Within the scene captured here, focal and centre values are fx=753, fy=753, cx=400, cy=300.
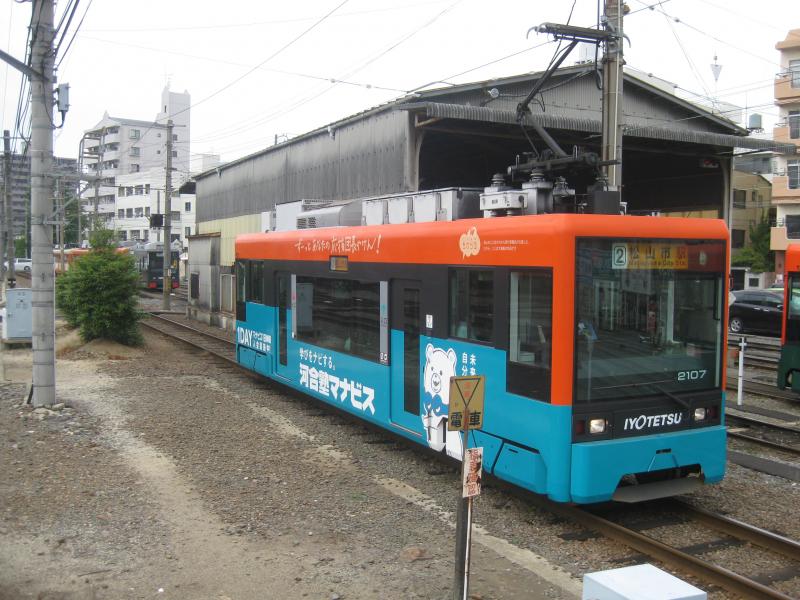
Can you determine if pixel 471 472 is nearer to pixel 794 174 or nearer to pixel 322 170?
pixel 322 170

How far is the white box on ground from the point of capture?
383 centimetres

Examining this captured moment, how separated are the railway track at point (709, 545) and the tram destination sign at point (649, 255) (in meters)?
2.37

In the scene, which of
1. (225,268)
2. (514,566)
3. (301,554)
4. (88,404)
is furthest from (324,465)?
(225,268)

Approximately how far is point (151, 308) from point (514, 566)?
105ft

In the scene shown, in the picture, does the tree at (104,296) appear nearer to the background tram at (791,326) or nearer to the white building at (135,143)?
the background tram at (791,326)

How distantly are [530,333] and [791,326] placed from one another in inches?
322

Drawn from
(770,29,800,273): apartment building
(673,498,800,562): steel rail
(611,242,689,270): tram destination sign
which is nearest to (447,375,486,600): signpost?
(611,242,689,270): tram destination sign

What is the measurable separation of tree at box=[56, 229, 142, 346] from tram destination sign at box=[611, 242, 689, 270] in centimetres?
1545

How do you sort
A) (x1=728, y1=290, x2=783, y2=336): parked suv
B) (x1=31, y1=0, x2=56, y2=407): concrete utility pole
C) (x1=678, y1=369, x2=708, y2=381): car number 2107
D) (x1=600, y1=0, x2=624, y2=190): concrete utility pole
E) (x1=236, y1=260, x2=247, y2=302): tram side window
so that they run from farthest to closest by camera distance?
(x1=728, y1=290, x2=783, y2=336): parked suv
(x1=236, y1=260, x2=247, y2=302): tram side window
(x1=31, y1=0, x2=56, y2=407): concrete utility pole
(x1=600, y1=0, x2=624, y2=190): concrete utility pole
(x1=678, y1=369, x2=708, y2=381): car number 2107

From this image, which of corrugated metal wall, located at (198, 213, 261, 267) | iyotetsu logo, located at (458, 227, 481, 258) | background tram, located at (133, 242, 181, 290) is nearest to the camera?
iyotetsu logo, located at (458, 227, 481, 258)

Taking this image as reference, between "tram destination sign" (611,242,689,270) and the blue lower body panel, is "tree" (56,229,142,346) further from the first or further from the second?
the blue lower body panel

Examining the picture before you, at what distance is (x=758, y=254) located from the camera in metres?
44.2

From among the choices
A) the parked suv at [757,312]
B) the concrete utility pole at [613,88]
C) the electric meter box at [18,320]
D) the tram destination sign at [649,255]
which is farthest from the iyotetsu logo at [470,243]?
the parked suv at [757,312]

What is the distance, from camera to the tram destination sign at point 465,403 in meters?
4.98
